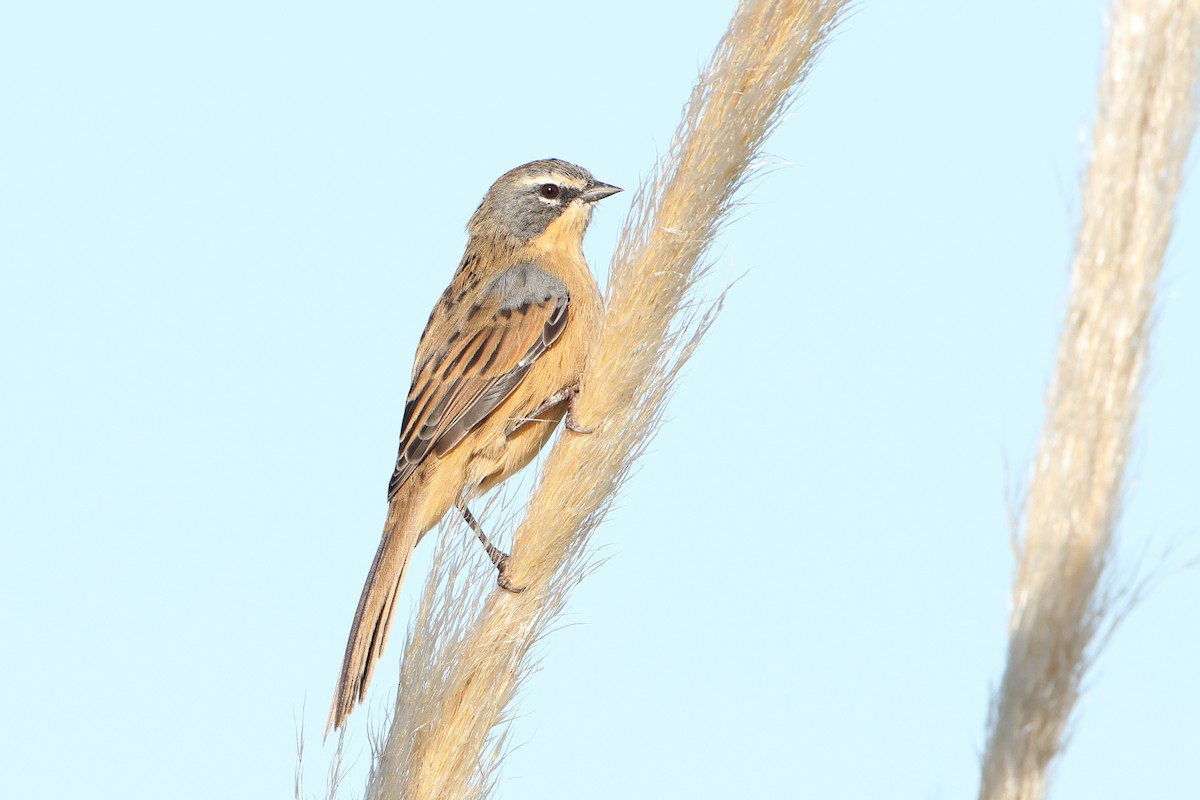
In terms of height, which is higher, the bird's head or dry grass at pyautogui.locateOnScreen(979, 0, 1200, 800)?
the bird's head

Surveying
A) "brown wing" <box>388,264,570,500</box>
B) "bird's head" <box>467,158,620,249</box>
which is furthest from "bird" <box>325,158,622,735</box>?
"bird's head" <box>467,158,620,249</box>

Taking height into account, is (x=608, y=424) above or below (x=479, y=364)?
below

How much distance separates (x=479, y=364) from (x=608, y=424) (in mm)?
2322

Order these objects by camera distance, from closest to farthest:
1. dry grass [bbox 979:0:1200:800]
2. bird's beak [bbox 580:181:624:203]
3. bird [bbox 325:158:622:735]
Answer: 1. dry grass [bbox 979:0:1200:800]
2. bird [bbox 325:158:622:735]
3. bird's beak [bbox 580:181:624:203]

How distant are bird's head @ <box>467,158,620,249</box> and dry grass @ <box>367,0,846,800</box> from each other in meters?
2.83

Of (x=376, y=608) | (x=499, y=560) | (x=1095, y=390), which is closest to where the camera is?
(x=1095, y=390)

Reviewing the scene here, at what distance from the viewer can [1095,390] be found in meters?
1.58

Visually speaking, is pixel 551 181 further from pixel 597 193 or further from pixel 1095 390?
pixel 1095 390

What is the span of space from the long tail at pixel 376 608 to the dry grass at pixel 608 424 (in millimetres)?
1100

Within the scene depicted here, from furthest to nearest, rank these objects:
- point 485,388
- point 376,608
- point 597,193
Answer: point 597,193 → point 485,388 → point 376,608

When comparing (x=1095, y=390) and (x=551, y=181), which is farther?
(x=551, y=181)

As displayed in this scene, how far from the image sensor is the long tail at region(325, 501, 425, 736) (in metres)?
3.90

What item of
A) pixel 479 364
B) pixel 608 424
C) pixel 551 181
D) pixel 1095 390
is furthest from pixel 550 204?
pixel 1095 390

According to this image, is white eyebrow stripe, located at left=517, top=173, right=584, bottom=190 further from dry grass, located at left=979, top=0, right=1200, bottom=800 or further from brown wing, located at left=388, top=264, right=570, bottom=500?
dry grass, located at left=979, top=0, right=1200, bottom=800
